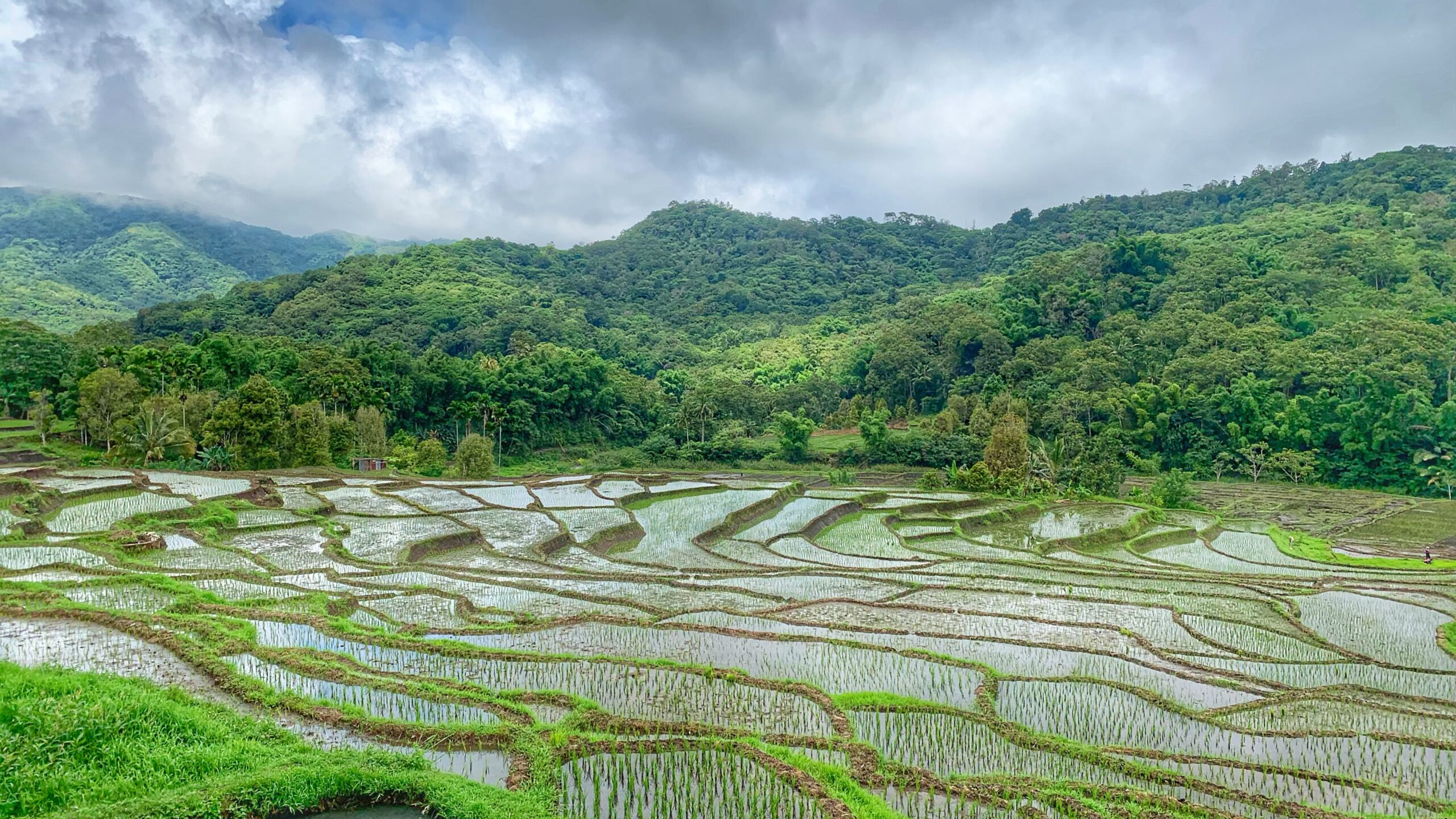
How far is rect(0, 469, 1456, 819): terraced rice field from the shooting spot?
23.6 feet

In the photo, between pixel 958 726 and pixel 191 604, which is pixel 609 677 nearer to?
pixel 958 726

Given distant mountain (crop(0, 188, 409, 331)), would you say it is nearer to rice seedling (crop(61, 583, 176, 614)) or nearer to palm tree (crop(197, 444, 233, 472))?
palm tree (crop(197, 444, 233, 472))

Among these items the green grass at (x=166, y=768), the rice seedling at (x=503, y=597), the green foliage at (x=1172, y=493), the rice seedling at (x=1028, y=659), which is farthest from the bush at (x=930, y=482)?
the green grass at (x=166, y=768)

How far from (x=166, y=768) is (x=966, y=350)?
5673 cm

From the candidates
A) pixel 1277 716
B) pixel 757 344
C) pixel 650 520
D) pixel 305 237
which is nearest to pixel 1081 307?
pixel 757 344

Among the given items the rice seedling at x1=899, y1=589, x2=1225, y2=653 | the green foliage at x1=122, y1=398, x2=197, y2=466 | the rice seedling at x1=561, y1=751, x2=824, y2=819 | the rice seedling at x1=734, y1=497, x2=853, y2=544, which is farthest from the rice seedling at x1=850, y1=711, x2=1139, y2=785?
the green foliage at x1=122, y1=398, x2=197, y2=466

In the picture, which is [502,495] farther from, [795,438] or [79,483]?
[795,438]

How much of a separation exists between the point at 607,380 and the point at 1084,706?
47404 mm

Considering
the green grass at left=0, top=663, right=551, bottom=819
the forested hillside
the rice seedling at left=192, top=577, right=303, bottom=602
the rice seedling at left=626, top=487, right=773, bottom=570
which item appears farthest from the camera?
the forested hillside

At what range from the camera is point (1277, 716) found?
9242 millimetres

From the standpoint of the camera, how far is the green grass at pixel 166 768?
5672 millimetres

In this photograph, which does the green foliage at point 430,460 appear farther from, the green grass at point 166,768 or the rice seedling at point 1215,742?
the rice seedling at point 1215,742

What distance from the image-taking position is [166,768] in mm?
6160

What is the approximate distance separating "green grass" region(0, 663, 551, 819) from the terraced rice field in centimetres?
67
